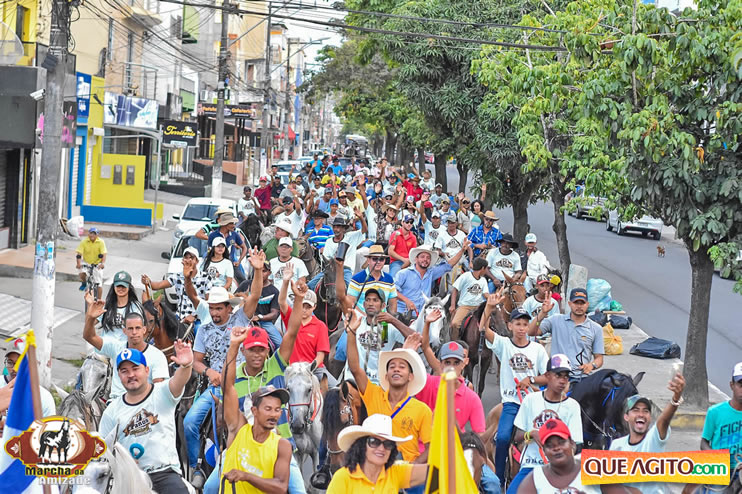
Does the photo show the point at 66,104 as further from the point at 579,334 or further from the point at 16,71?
the point at 579,334

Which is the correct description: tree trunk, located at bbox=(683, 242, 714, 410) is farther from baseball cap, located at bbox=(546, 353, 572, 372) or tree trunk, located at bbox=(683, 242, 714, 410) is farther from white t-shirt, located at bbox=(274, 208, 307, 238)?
white t-shirt, located at bbox=(274, 208, 307, 238)

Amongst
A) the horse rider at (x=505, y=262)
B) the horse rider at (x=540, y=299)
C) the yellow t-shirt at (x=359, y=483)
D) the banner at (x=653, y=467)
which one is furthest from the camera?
the horse rider at (x=505, y=262)

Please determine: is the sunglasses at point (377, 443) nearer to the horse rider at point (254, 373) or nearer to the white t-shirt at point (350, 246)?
the horse rider at point (254, 373)

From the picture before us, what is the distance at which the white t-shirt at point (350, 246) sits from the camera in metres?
15.2

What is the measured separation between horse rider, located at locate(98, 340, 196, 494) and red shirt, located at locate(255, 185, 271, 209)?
19.6m

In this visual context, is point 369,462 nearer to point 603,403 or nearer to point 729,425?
point 729,425

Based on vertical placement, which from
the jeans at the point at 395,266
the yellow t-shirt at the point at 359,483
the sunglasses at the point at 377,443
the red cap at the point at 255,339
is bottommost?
the yellow t-shirt at the point at 359,483

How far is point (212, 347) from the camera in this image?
9086mm

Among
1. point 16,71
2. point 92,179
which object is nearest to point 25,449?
point 16,71

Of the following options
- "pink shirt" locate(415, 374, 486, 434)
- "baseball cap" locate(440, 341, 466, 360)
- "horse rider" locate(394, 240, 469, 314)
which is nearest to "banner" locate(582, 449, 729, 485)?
"pink shirt" locate(415, 374, 486, 434)

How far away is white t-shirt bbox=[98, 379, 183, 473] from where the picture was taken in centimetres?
688

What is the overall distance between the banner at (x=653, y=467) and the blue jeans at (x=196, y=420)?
12.4ft

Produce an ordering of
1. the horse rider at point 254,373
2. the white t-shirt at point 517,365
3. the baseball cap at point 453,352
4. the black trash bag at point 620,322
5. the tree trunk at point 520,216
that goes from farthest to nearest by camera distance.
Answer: the tree trunk at point 520,216 < the black trash bag at point 620,322 < the white t-shirt at point 517,365 < the baseball cap at point 453,352 < the horse rider at point 254,373

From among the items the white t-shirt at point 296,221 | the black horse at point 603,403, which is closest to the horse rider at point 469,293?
the black horse at point 603,403
